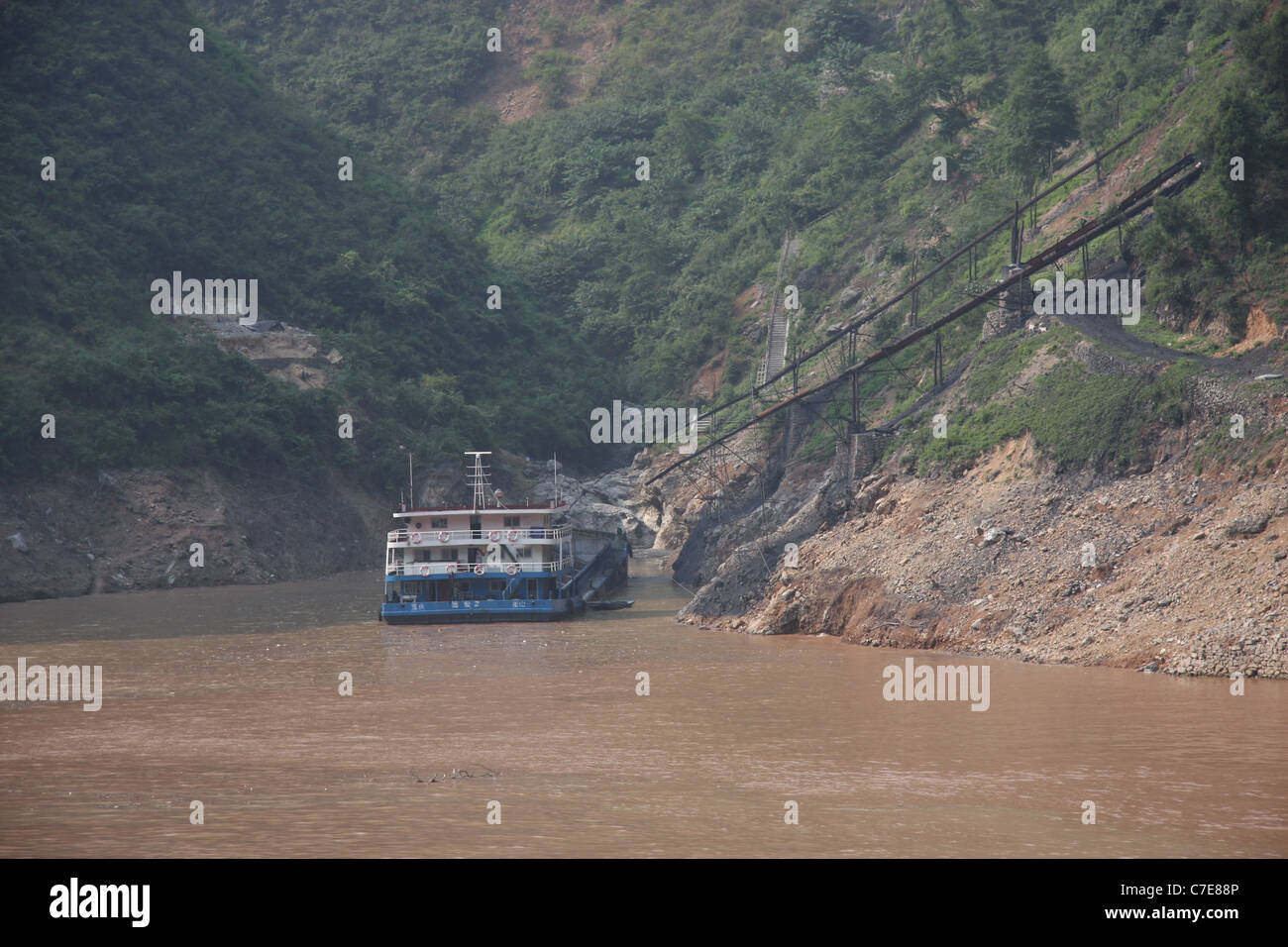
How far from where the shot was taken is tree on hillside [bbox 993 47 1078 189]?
197ft

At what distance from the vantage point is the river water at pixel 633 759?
19219mm

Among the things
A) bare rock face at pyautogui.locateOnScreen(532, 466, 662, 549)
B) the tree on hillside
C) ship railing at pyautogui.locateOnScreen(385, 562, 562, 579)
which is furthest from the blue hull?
the tree on hillside

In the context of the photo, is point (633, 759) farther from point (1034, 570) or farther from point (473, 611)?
point (473, 611)

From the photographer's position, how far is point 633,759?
23969 mm

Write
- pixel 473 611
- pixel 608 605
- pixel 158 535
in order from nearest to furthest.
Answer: pixel 473 611, pixel 608 605, pixel 158 535

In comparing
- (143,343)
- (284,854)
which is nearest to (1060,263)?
(284,854)

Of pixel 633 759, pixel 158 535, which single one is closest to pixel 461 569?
pixel 158 535

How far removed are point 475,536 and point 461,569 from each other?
1.32 meters

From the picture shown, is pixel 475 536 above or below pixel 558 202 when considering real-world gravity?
below

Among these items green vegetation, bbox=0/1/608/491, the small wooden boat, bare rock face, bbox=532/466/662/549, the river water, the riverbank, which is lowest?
the river water

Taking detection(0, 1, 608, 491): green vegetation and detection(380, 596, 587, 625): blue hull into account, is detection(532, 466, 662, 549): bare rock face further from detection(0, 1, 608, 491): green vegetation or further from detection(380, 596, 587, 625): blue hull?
detection(380, 596, 587, 625): blue hull

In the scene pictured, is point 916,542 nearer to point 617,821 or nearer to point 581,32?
point 617,821

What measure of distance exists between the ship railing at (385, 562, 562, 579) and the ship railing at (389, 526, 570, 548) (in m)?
0.71

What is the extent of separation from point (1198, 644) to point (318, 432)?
162 ft
